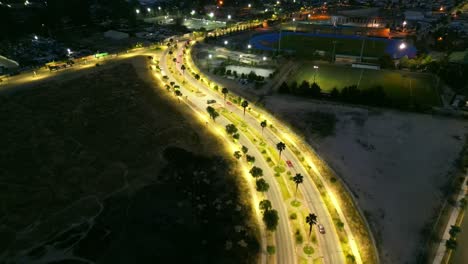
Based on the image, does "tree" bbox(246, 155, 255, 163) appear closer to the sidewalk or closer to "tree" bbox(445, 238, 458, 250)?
the sidewalk

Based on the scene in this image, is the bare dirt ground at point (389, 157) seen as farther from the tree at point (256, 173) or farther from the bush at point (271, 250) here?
the tree at point (256, 173)

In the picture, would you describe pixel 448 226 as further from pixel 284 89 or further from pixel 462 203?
pixel 284 89

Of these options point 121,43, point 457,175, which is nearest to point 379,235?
point 457,175

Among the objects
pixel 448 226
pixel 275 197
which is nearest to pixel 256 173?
pixel 275 197

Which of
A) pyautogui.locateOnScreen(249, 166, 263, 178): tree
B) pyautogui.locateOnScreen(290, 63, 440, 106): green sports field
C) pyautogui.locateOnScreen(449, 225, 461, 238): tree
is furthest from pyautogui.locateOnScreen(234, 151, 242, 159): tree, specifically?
pyautogui.locateOnScreen(290, 63, 440, 106): green sports field

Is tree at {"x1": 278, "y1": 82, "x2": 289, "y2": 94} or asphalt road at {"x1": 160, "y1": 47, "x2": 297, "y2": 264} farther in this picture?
tree at {"x1": 278, "y1": 82, "x2": 289, "y2": 94}

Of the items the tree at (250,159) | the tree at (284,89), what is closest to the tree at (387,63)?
the tree at (284,89)
